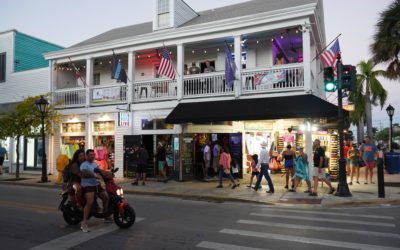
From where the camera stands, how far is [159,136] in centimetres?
1770

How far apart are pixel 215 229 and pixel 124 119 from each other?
11536 millimetres

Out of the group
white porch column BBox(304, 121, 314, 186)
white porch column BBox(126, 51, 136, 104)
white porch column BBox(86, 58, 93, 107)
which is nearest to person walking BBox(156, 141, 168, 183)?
white porch column BBox(126, 51, 136, 104)

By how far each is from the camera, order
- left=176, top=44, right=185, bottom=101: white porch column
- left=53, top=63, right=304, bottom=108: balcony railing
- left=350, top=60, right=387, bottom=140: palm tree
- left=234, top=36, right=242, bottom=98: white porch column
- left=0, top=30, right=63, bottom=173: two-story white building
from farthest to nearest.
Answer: left=350, top=60, right=387, bottom=140: palm tree < left=0, top=30, right=63, bottom=173: two-story white building < left=176, top=44, right=185, bottom=101: white porch column < left=234, top=36, right=242, bottom=98: white porch column < left=53, top=63, right=304, bottom=108: balcony railing

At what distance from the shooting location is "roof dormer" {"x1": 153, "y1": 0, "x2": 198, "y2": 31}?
17.8 meters

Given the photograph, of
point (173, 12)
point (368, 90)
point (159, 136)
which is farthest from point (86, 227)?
point (368, 90)

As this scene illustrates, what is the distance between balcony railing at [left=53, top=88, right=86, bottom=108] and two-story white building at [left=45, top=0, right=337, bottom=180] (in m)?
0.06

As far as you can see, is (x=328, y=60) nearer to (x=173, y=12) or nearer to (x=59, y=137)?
(x=173, y=12)

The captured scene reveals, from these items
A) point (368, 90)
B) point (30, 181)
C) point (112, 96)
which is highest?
point (368, 90)

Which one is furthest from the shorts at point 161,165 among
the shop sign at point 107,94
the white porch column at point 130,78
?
the shop sign at point 107,94

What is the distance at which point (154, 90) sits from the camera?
59.5ft

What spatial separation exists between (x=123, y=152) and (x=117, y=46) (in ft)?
17.8

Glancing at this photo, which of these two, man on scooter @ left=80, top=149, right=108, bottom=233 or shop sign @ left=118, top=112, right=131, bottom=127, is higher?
shop sign @ left=118, top=112, right=131, bottom=127

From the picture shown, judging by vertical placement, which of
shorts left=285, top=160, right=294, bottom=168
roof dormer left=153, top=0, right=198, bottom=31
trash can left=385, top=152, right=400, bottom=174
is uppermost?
roof dormer left=153, top=0, right=198, bottom=31

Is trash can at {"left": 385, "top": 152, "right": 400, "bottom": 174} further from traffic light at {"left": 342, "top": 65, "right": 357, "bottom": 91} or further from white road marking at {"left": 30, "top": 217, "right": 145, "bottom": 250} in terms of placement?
white road marking at {"left": 30, "top": 217, "right": 145, "bottom": 250}
